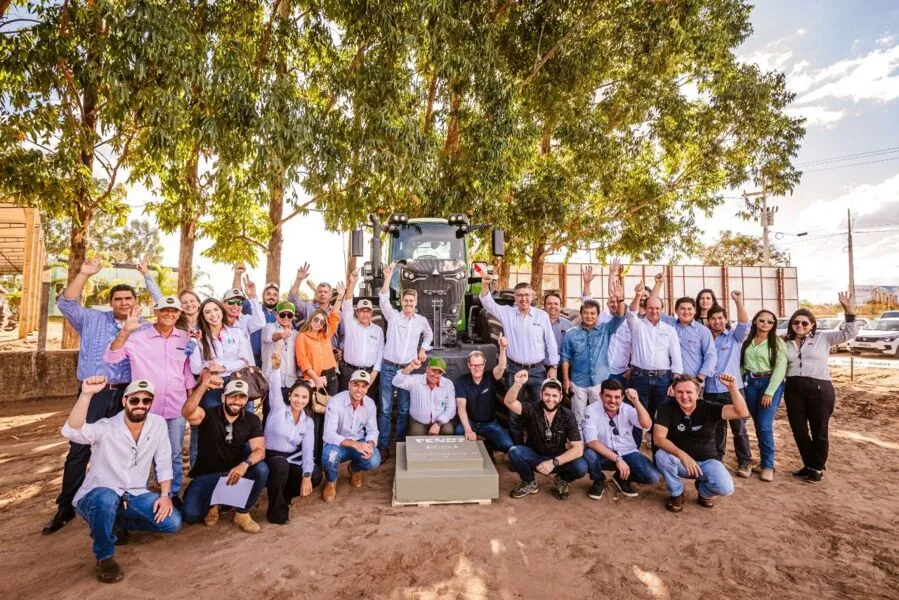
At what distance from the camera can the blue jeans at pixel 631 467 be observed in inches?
194

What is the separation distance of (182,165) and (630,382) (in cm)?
1002

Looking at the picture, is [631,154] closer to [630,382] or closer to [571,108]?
[571,108]

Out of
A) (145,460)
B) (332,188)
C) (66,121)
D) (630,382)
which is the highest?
(66,121)

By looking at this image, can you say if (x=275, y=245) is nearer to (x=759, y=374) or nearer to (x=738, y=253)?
(x=759, y=374)

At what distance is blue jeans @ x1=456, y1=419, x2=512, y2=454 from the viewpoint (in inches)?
222

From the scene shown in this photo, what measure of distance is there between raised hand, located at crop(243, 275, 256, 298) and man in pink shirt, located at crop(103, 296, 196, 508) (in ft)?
5.70

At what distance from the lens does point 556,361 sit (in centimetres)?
595

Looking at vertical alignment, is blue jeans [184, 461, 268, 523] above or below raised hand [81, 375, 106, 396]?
below

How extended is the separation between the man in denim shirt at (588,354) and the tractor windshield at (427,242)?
296 cm

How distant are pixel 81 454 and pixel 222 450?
124 centimetres

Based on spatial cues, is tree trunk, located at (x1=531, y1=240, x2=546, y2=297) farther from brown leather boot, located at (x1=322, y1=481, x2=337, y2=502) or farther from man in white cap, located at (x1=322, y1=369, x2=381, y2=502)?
brown leather boot, located at (x1=322, y1=481, x2=337, y2=502)

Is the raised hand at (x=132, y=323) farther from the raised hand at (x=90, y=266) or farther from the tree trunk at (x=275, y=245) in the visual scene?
the tree trunk at (x=275, y=245)

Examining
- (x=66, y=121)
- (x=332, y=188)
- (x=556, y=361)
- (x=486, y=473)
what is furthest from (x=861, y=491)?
(x=66, y=121)

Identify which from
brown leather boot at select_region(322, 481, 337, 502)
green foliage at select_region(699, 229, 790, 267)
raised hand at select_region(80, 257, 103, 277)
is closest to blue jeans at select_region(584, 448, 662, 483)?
brown leather boot at select_region(322, 481, 337, 502)
